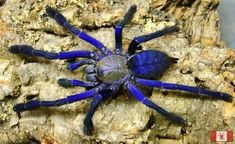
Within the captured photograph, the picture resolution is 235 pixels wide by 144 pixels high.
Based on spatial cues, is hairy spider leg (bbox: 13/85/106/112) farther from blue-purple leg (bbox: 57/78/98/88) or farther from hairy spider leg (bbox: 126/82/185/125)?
hairy spider leg (bbox: 126/82/185/125)

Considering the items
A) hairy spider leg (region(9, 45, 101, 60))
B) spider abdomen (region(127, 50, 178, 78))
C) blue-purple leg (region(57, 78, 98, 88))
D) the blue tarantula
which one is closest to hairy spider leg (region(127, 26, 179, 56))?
the blue tarantula

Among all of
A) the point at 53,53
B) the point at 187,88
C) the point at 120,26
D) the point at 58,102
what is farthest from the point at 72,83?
the point at 187,88

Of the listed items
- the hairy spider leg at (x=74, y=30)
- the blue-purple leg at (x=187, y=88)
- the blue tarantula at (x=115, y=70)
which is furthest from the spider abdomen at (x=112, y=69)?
the blue-purple leg at (x=187, y=88)

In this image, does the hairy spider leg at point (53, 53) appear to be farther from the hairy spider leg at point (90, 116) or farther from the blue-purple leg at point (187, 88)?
the blue-purple leg at point (187, 88)

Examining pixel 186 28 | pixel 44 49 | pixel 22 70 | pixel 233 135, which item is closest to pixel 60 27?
pixel 44 49

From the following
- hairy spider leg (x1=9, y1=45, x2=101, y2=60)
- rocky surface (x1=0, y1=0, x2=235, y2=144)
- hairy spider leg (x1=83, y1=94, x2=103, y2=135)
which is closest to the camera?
hairy spider leg (x1=83, y1=94, x2=103, y2=135)

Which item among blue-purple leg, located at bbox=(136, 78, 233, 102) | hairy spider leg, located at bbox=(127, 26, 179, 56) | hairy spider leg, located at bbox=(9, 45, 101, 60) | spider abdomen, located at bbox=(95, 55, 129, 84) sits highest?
hairy spider leg, located at bbox=(127, 26, 179, 56)
